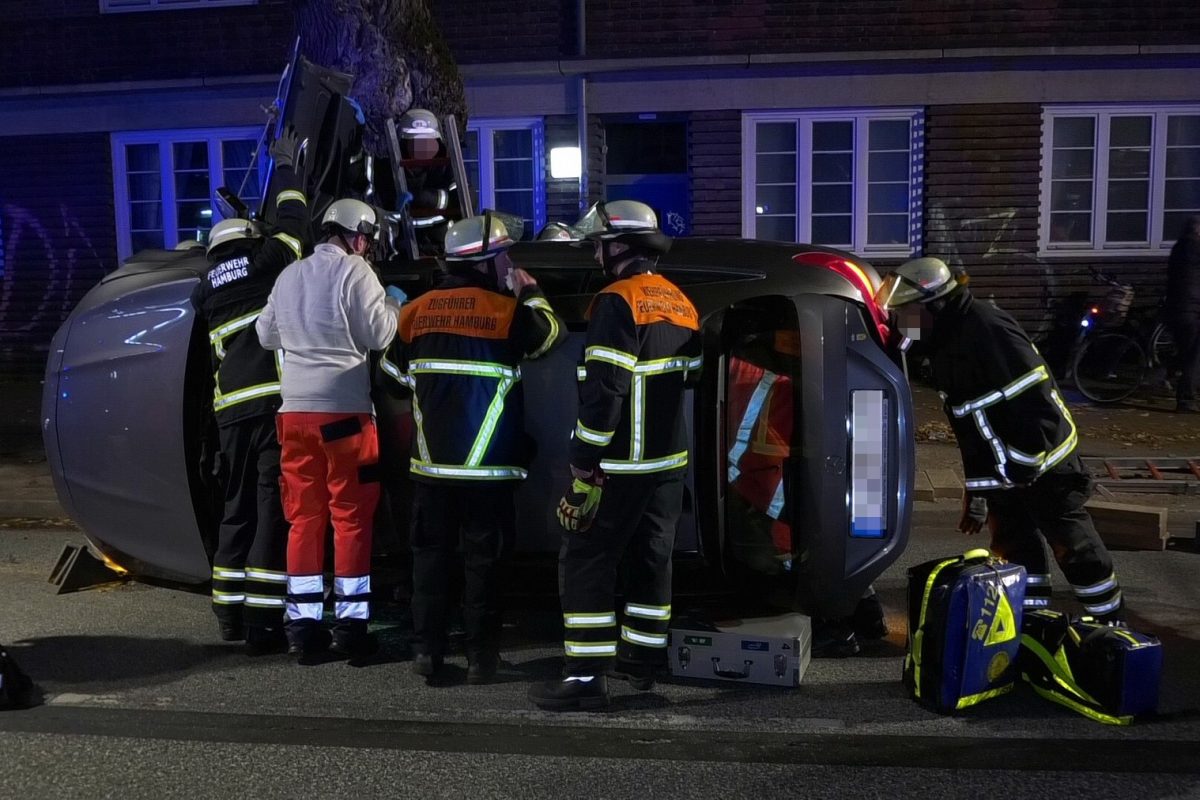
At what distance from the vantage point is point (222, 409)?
5.00 meters

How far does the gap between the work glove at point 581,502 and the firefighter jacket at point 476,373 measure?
0.34 metres

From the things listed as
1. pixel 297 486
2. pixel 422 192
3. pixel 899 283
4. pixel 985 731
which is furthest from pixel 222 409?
pixel 985 731

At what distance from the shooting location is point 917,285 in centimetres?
471

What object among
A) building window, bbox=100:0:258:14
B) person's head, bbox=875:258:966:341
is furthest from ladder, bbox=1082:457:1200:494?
building window, bbox=100:0:258:14

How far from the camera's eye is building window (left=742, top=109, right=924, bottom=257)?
42.3ft

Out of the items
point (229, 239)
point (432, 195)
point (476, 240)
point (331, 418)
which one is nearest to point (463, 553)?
point (331, 418)

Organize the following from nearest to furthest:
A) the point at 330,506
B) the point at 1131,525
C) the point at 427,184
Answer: the point at 330,506 < the point at 1131,525 < the point at 427,184

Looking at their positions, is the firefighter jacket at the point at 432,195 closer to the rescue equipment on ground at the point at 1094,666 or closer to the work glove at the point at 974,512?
the work glove at the point at 974,512

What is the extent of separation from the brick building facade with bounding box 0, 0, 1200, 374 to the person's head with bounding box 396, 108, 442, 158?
627cm

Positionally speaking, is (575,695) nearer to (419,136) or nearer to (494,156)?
(419,136)

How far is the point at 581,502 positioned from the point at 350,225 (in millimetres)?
1619

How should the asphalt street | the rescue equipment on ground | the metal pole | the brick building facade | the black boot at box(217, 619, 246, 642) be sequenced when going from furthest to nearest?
the metal pole → the brick building facade → the black boot at box(217, 619, 246, 642) → the rescue equipment on ground → the asphalt street

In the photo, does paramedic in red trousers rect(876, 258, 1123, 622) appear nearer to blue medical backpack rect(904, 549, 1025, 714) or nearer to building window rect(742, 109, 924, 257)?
blue medical backpack rect(904, 549, 1025, 714)

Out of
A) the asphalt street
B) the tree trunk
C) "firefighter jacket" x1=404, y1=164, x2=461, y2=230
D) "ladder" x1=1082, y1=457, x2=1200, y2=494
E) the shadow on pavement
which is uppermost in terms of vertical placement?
the tree trunk
